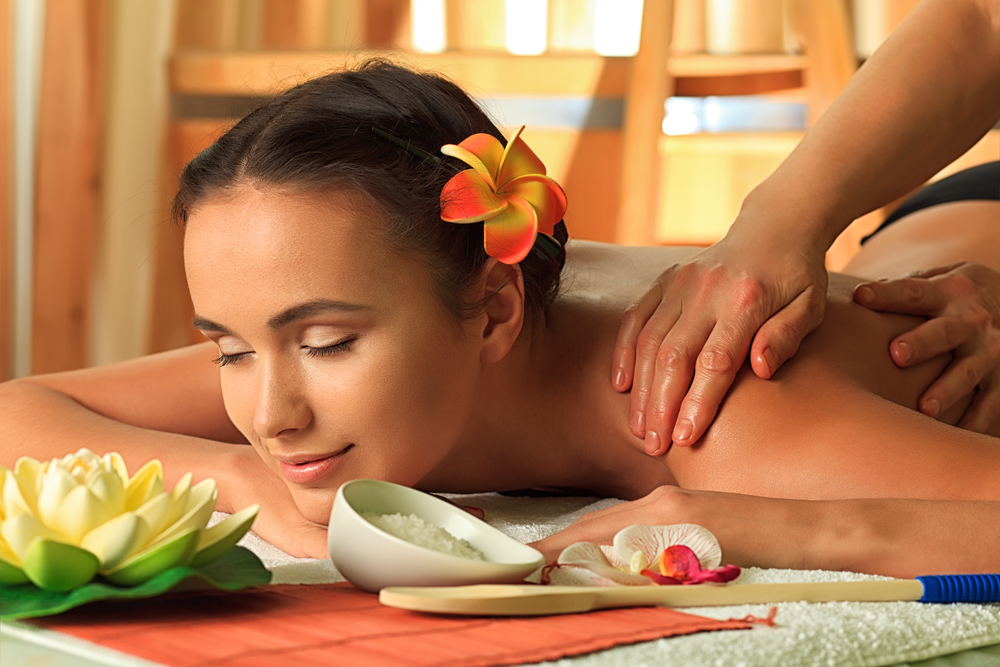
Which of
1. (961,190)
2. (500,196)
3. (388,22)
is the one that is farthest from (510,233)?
(388,22)

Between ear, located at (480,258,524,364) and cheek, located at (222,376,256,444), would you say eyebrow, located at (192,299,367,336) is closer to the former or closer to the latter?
cheek, located at (222,376,256,444)

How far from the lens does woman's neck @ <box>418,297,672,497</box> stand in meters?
1.20

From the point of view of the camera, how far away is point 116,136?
114 inches

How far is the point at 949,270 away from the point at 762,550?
774 mm

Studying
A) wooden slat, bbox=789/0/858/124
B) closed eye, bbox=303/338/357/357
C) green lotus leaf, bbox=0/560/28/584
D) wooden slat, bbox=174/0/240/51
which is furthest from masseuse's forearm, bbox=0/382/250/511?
wooden slat, bbox=174/0/240/51

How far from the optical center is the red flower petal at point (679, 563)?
74 cm

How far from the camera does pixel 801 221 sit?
45.8 inches

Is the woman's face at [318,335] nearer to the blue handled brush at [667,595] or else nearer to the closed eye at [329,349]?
the closed eye at [329,349]

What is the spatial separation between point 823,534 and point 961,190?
1311 millimetres

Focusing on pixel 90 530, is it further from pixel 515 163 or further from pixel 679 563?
pixel 515 163

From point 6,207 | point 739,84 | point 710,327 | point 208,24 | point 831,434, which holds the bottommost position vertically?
point 831,434

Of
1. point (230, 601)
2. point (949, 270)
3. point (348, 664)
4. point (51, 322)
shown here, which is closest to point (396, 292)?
point (230, 601)

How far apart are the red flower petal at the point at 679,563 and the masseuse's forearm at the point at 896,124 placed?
0.52 m

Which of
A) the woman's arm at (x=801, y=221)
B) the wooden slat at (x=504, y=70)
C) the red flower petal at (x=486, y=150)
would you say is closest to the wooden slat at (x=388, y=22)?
the wooden slat at (x=504, y=70)
